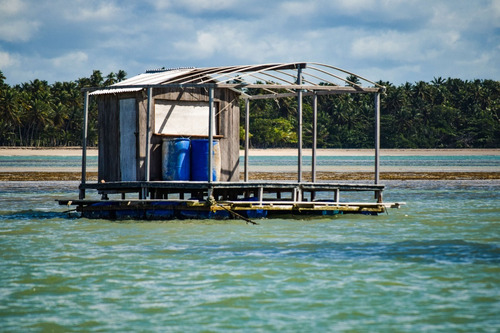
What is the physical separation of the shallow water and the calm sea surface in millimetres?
26

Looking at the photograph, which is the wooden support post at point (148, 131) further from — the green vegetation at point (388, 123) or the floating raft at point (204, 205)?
the green vegetation at point (388, 123)

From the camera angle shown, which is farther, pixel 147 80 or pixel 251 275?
pixel 147 80

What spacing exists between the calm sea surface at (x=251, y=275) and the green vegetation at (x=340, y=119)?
330ft

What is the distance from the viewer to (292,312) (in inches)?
382

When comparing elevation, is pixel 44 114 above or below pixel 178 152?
above

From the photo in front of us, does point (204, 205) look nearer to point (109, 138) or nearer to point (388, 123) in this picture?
point (109, 138)

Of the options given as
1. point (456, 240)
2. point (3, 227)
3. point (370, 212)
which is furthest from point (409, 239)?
point (3, 227)

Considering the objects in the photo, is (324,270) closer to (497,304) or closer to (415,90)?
(497,304)

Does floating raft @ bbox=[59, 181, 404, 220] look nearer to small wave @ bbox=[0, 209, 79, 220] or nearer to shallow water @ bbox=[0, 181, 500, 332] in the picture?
shallow water @ bbox=[0, 181, 500, 332]

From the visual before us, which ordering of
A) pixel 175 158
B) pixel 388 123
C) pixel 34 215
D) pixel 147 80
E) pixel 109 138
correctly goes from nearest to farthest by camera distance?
pixel 175 158, pixel 147 80, pixel 109 138, pixel 34 215, pixel 388 123

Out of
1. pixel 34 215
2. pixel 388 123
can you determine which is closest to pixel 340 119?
pixel 388 123

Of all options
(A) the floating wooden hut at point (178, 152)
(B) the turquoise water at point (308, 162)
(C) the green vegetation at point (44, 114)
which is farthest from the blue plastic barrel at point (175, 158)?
(C) the green vegetation at point (44, 114)

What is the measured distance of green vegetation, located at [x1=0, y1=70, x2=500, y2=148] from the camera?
389ft

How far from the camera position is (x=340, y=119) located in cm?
13475
